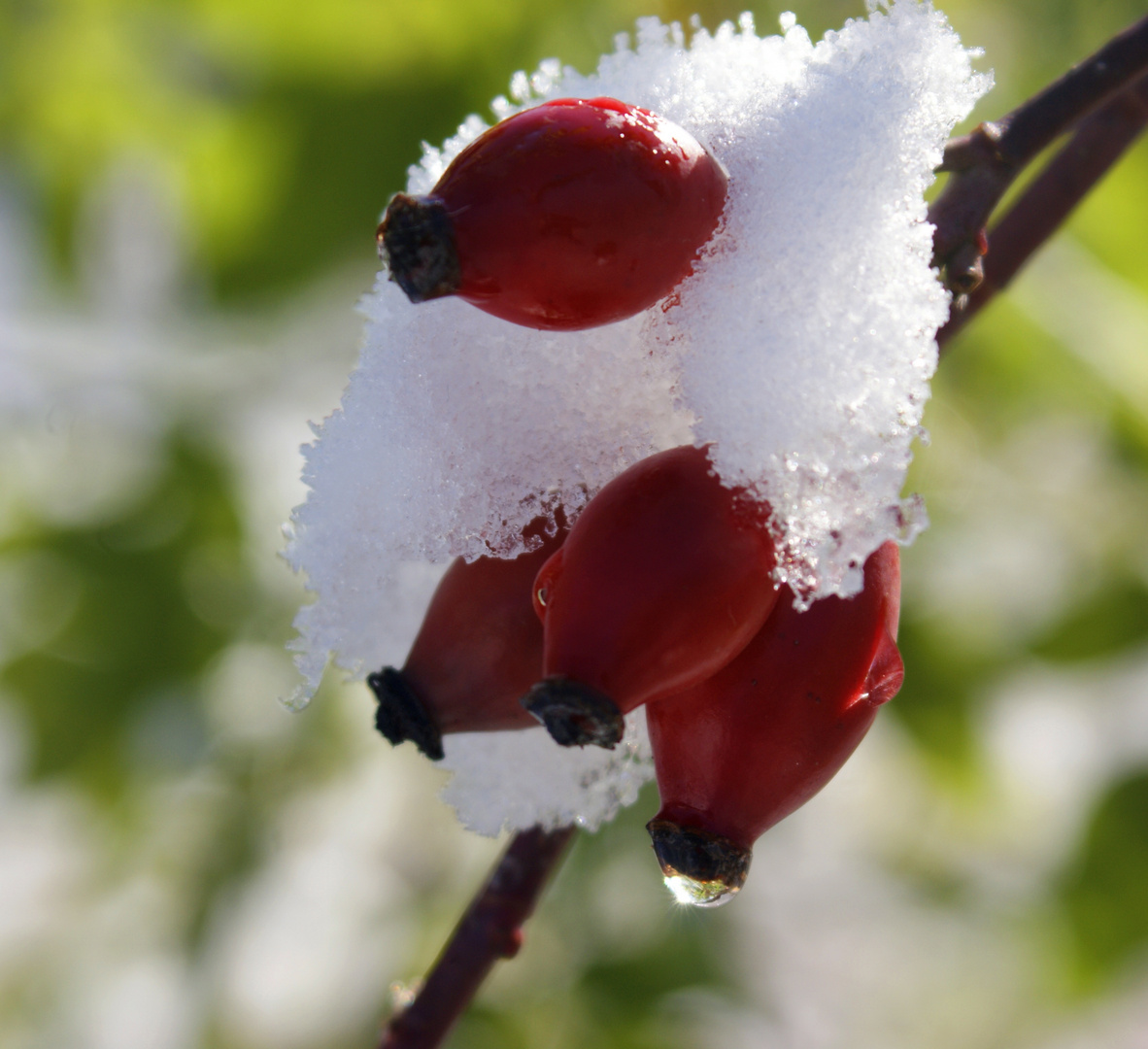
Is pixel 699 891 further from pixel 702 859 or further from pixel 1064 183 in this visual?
pixel 1064 183

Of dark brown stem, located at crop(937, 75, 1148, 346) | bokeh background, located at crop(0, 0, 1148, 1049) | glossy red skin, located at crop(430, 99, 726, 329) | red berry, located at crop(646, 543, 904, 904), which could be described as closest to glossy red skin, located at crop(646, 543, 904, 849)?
red berry, located at crop(646, 543, 904, 904)

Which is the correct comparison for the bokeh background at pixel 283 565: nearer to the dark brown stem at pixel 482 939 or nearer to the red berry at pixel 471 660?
the dark brown stem at pixel 482 939

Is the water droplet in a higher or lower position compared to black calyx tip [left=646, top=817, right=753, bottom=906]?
lower

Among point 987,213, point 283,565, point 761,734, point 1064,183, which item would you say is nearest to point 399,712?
point 761,734

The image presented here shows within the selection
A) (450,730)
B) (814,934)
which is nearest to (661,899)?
(814,934)

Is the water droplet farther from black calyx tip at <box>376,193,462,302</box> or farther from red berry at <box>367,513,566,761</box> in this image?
black calyx tip at <box>376,193,462,302</box>
